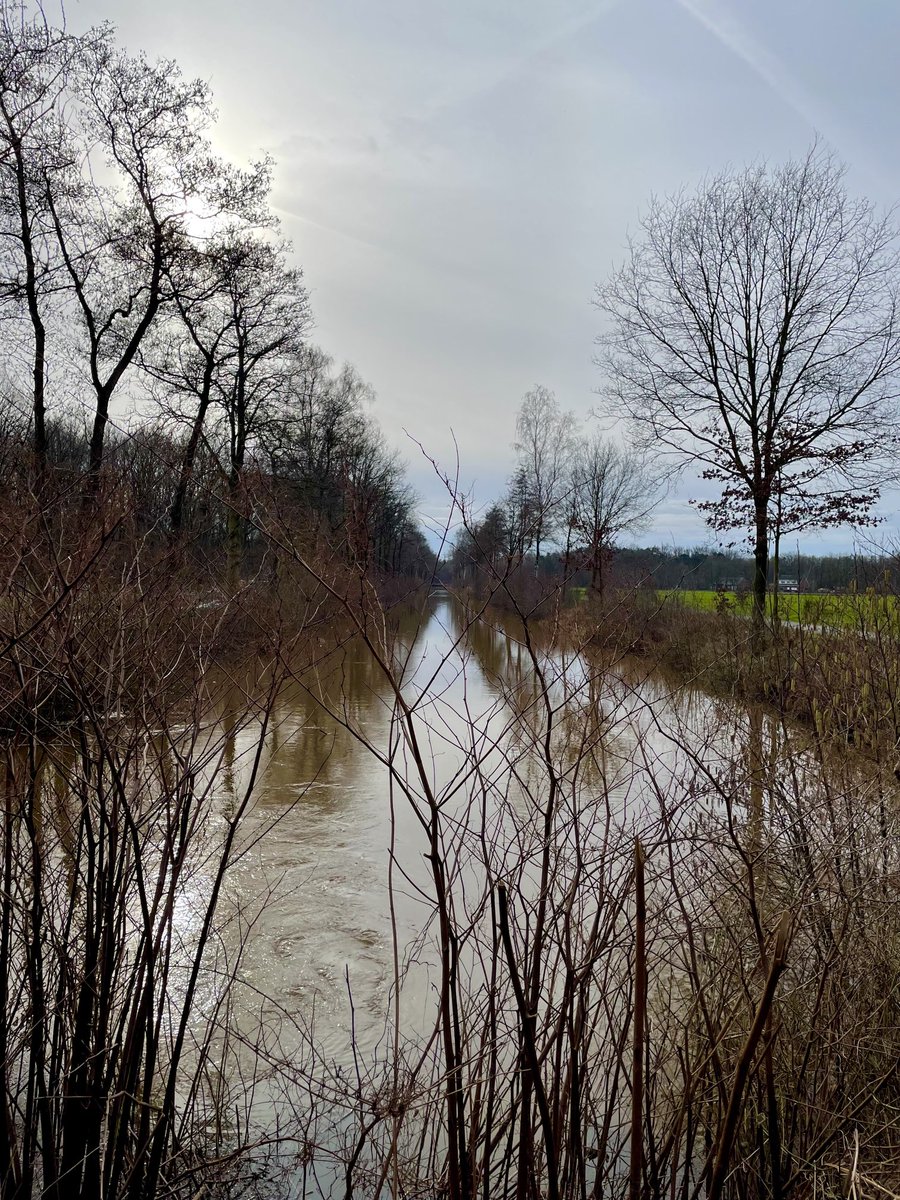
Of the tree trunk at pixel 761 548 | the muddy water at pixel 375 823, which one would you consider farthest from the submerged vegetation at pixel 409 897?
the tree trunk at pixel 761 548

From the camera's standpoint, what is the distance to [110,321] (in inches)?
614

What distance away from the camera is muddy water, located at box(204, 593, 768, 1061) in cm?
263

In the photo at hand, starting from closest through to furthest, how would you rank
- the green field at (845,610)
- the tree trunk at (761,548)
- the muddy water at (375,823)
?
the muddy water at (375,823) → the green field at (845,610) → the tree trunk at (761,548)

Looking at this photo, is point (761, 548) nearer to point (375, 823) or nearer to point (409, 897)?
point (375, 823)

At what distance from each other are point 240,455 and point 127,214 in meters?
5.64

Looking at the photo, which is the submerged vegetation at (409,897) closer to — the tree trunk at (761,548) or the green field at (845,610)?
the green field at (845,610)

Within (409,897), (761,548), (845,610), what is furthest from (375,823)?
(761,548)

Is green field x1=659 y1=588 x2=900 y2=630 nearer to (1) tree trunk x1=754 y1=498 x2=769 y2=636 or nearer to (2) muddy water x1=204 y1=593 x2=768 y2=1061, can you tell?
(2) muddy water x1=204 y1=593 x2=768 y2=1061

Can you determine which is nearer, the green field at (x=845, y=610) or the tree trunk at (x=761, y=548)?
the green field at (x=845, y=610)

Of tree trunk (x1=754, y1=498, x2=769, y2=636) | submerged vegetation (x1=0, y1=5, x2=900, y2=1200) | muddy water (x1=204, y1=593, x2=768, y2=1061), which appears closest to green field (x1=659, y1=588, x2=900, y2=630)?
submerged vegetation (x1=0, y1=5, x2=900, y2=1200)

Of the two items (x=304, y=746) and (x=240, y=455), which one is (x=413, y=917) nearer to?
(x=304, y=746)

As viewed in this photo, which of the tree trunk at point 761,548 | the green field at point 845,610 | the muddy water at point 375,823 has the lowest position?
the muddy water at point 375,823

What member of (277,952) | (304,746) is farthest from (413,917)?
(304,746)

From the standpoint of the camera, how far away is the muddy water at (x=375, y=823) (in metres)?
2.63
